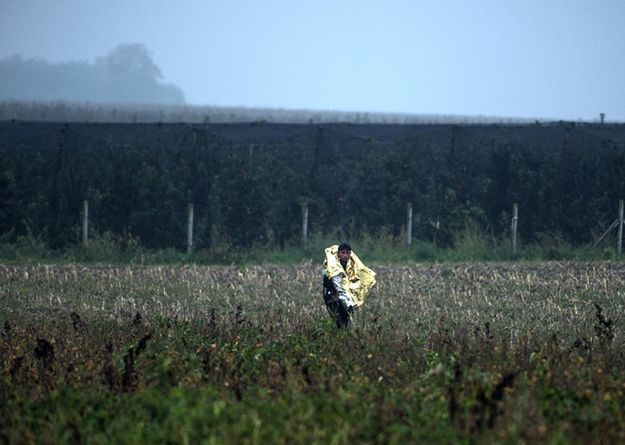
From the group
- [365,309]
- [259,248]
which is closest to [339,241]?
[259,248]

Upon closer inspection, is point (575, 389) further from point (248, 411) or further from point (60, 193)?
point (60, 193)

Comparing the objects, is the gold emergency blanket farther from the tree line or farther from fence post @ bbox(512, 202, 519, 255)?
the tree line

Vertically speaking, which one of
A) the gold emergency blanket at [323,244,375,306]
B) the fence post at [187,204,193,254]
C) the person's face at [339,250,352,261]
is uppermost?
the person's face at [339,250,352,261]

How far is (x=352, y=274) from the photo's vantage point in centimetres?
1352

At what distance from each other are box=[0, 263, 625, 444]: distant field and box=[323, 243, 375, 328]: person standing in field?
437 millimetres

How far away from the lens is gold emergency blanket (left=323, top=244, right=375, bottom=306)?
43.7ft

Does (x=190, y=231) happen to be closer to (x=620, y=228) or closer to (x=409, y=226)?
(x=409, y=226)

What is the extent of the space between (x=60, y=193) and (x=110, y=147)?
157cm

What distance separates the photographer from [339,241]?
24.8m

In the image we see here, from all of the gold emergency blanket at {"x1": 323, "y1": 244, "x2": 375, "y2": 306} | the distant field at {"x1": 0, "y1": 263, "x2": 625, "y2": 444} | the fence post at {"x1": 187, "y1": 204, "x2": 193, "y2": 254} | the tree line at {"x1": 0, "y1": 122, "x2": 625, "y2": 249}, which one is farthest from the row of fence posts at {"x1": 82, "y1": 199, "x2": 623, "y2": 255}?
the gold emergency blanket at {"x1": 323, "y1": 244, "x2": 375, "y2": 306}

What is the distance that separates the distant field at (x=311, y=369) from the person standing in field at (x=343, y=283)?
0.44m

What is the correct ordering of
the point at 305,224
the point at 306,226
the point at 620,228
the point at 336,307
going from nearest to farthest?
the point at 336,307
the point at 620,228
the point at 305,224
the point at 306,226

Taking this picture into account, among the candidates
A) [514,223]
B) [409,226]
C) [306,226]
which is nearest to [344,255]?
[409,226]

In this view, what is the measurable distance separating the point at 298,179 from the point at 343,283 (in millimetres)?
12749
